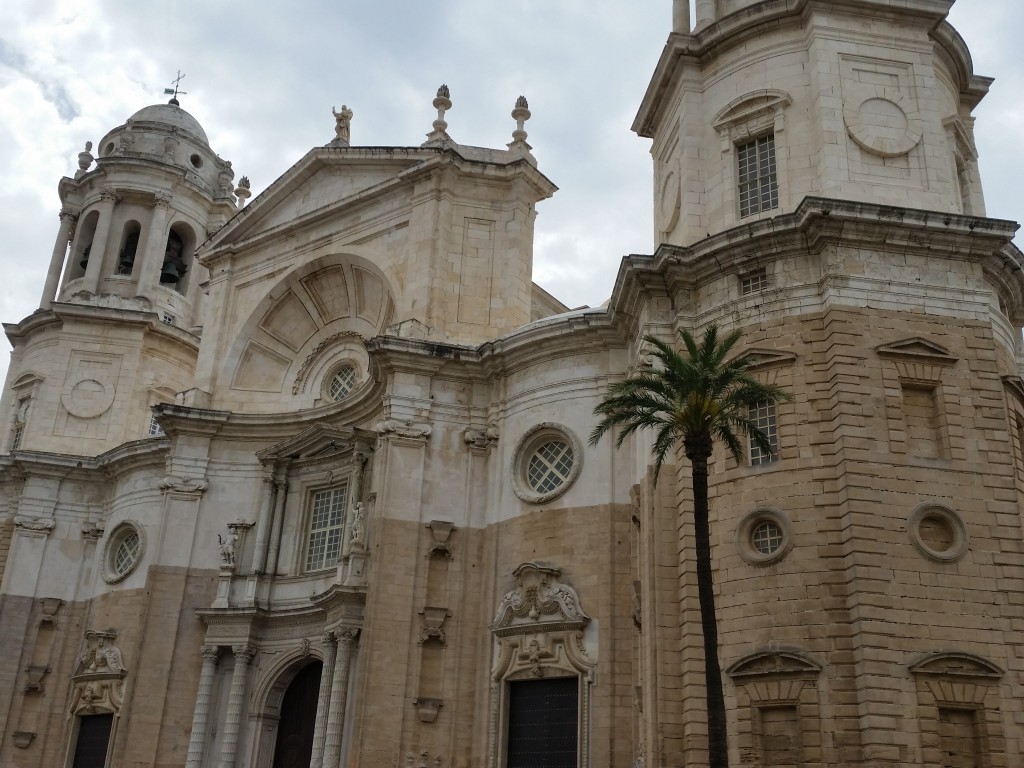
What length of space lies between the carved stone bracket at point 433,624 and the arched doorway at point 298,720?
460cm

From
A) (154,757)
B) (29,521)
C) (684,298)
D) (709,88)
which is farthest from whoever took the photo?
(29,521)

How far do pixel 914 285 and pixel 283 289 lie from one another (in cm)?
2001

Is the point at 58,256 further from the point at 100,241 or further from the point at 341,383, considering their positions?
the point at 341,383

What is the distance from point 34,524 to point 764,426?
26.1 meters

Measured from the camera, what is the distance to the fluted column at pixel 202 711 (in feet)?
97.8

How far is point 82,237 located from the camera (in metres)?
43.8

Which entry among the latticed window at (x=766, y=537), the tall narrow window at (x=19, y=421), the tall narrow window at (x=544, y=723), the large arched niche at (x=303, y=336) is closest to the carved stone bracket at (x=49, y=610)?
the tall narrow window at (x=19, y=421)

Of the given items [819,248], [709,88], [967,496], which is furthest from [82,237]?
[967,496]

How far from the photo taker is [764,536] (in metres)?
20.8

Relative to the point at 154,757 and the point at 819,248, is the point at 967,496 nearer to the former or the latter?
the point at 819,248

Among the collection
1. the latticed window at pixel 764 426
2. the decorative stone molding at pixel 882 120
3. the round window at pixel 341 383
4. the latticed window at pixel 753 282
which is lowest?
the latticed window at pixel 764 426

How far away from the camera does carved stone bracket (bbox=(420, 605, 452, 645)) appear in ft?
85.5

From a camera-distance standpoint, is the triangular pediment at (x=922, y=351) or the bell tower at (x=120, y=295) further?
the bell tower at (x=120, y=295)

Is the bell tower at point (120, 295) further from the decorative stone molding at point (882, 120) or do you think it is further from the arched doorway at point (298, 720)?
the decorative stone molding at point (882, 120)
